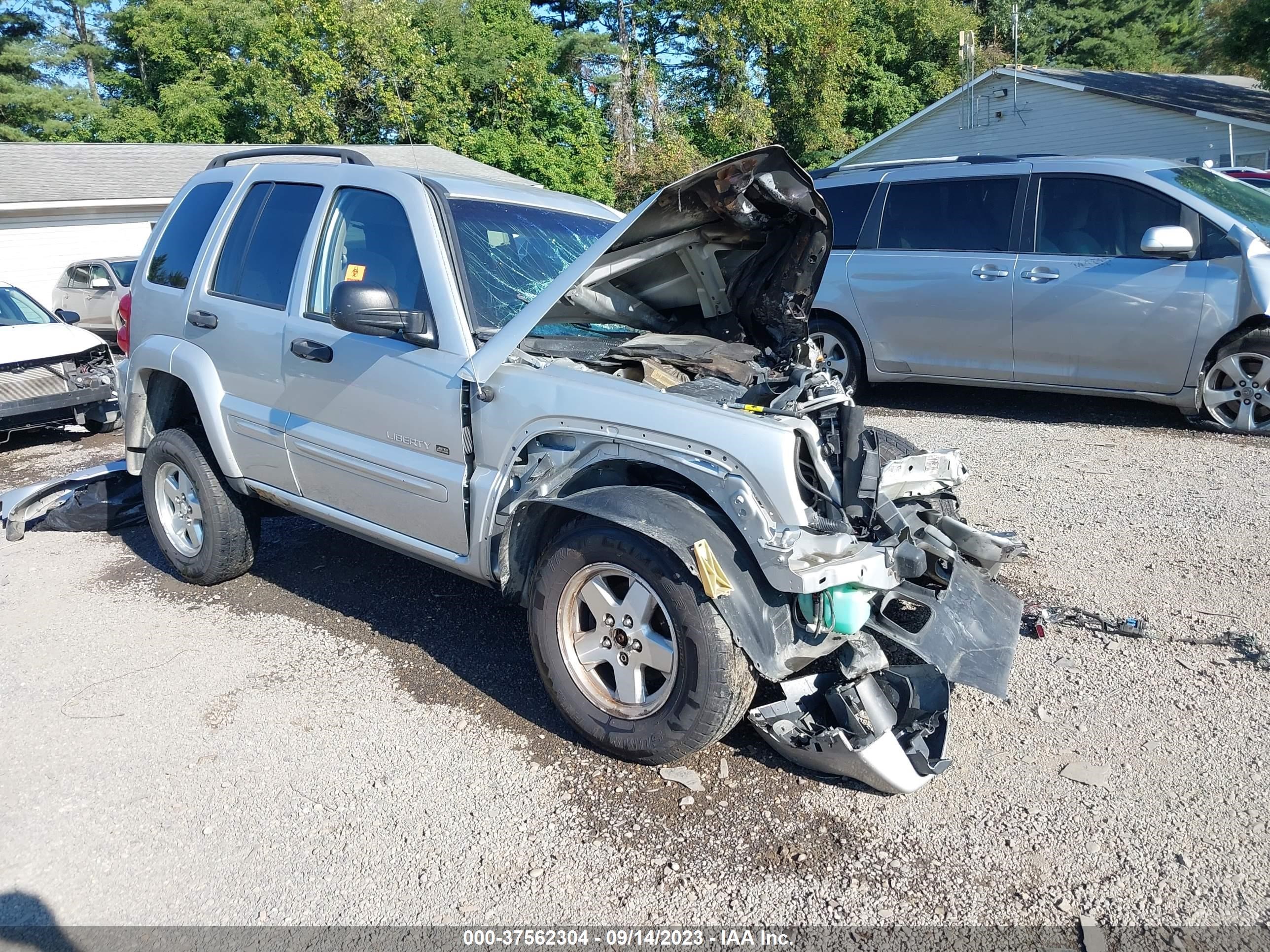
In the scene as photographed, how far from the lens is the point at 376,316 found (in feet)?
12.4

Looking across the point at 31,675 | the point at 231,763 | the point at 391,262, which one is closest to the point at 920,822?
the point at 231,763

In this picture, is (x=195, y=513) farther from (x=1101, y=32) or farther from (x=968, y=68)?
(x=1101, y=32)

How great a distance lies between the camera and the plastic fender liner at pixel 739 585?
123 inches

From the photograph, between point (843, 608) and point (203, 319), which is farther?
point (203, 319)

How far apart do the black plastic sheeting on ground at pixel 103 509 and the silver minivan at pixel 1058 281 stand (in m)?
5.67

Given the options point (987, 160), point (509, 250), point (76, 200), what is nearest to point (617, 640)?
point (509, 250)

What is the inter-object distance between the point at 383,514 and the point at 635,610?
4.78 feet

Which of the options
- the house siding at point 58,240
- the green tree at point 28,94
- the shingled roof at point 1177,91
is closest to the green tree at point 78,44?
the green tree at point 28,94

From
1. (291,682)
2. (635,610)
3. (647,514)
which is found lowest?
(291,682)

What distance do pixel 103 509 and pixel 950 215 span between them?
6.75 m

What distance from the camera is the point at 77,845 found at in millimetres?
3199

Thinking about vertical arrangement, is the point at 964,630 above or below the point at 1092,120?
below

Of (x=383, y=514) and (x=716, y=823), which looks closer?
(x=716, y=823)

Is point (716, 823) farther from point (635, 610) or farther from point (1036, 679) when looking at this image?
point (1036, 679)
